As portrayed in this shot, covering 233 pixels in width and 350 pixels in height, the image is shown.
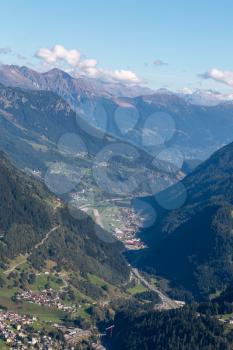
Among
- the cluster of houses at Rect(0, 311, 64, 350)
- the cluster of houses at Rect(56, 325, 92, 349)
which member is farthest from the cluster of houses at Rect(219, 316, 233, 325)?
the cluster of houses at Rect(0, 311, 64, 350)

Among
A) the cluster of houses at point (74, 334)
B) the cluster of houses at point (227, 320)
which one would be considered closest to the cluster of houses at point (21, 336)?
the cluster of houses at point (74, 334)

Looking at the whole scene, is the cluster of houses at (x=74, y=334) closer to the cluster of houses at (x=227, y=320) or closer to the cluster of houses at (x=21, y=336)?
the cluster of houses at (x=21, y=336)

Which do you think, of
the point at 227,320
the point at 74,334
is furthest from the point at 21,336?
the point at 227,320

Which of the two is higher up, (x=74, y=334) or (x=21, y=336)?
(x=74, y=334)

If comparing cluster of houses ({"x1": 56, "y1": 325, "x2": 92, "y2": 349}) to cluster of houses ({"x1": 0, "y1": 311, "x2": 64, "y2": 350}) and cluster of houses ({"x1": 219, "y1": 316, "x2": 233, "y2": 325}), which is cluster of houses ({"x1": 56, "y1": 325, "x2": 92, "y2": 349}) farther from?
cluster of houses ({"x1": 219, "y1": 316, "x2": 233, "y2": 325})

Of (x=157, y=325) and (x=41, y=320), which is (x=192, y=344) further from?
(x=41, y=320)

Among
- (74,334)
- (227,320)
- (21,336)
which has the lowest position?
(21,336)

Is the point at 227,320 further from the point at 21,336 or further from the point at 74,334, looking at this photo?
the point at 21,336

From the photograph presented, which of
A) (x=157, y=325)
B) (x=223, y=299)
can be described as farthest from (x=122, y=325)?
(x=223, y=299)
